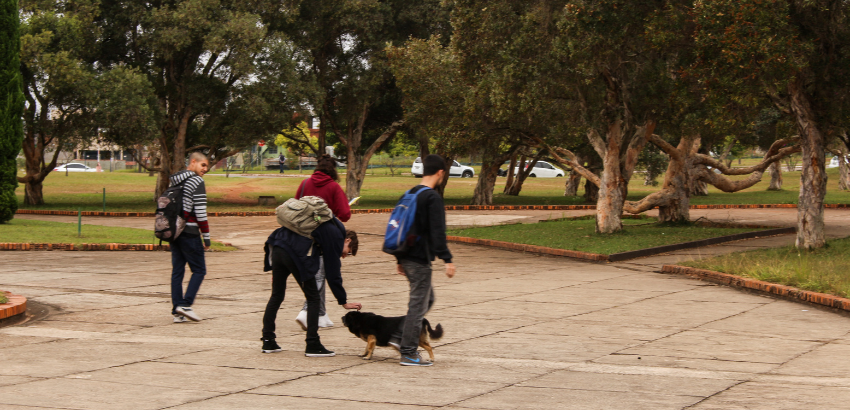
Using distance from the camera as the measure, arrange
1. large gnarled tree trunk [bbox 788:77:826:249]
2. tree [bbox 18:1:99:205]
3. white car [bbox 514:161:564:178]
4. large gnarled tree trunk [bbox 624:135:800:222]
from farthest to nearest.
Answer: white car [bbox 514:161:564:178] → tree [bbox 18:1:99:205] → large gnarled tree trunk [bbox 624:135:800:222] → large gnarled tree trunk [bbox 788:77:826:249]

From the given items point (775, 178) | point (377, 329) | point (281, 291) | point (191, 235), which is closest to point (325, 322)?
point (281, 291)

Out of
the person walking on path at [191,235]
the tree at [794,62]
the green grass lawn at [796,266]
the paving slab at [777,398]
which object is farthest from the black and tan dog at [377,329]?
the tree at [794,62]

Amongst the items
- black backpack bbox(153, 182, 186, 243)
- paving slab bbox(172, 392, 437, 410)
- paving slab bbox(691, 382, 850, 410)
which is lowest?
paving slab bbox(172, 392, 437, 410)

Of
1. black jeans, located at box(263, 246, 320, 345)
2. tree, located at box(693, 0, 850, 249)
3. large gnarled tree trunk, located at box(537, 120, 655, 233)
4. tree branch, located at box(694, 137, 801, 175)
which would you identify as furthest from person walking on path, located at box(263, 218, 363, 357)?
tree branch, located at box(694, 137, 801, 175)

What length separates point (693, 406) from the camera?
17.0 feet

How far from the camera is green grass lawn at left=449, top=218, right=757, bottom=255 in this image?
16.0 meters

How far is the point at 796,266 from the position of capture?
36.7 feet

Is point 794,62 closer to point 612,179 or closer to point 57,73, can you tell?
point 612,179

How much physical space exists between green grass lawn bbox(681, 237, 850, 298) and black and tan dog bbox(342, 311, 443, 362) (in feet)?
18.8

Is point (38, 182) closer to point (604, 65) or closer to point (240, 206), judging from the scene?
point (240, 206)

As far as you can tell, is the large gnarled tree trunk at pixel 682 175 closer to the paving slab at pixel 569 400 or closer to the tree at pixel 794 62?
the tree at pixel 794 62

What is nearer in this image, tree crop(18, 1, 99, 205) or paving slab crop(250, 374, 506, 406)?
paving slab crop(250, 374, 506, 406)

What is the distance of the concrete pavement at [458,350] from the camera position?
17.6 feet

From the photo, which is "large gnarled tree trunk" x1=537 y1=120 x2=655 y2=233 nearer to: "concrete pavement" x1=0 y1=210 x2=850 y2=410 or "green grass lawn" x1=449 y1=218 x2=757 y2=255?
"green grass lawn" x1=449 y1=218 x2=757 y2=255
